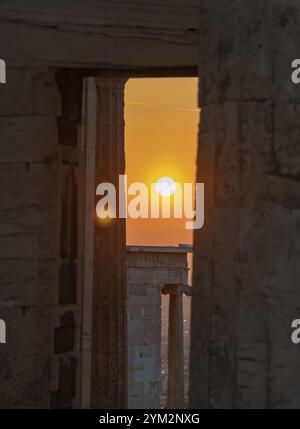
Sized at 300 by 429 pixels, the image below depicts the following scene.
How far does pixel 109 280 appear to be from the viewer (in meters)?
14.1

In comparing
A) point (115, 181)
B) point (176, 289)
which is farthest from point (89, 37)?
point (176, 289)

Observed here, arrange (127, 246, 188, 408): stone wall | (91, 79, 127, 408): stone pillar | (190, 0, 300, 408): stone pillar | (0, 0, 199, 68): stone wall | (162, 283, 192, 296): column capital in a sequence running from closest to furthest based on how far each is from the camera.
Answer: (190, 0, 300, 408): stone pillar, (0, 0, 199, 68): stone wall, (91, 79, 127, 408): stone pillar, (127, 246, 188, 408): stone wall, (162, 283, 192, 296): column capital

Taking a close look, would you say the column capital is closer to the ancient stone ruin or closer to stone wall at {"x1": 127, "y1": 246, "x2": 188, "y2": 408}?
stone wall at {"x1": 127, "y1": 246, "x2": 188, "y2": 408}

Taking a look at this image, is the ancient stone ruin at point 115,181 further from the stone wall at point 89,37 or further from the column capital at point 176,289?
→ the column capital at point 176,289

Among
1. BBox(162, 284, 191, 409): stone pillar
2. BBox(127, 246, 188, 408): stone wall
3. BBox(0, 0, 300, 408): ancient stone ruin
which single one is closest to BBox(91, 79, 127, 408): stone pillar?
BBox(0, 0, 300, 408): ancient stone ruin

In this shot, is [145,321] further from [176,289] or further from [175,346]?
[175,346]

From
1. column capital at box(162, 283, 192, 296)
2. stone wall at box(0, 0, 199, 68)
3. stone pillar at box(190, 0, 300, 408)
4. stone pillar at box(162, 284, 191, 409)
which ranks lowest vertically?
stone pillar at box(190, 0, 300, 408)

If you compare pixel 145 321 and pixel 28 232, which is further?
pixel 145 321

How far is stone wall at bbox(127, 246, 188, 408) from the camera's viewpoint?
2755 cm

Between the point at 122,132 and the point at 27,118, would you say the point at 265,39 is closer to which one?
the point at 27,118

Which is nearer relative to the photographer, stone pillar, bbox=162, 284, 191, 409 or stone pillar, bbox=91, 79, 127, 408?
stone pillar, bbox=91, 79, 127, 408

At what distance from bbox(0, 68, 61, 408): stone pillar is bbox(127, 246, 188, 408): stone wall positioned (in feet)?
59.5

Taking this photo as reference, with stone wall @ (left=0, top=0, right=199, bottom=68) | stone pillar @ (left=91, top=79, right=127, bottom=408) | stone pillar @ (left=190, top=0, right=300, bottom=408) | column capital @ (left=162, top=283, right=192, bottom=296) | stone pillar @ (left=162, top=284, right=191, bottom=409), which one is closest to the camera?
stone pillar @ (left=190, top=0, right=300, bottom=408)

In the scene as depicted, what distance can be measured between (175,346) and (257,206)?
26.0 meters
